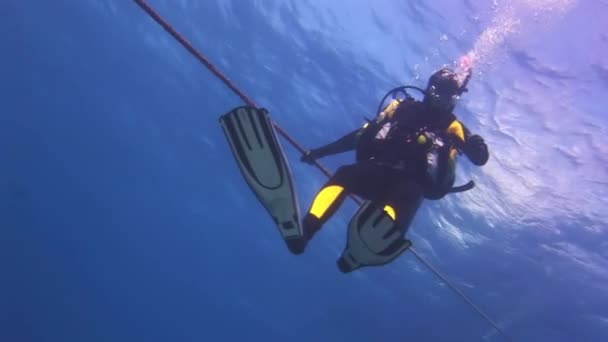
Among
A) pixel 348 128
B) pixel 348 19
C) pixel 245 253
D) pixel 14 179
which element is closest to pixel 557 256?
pixel 348 128

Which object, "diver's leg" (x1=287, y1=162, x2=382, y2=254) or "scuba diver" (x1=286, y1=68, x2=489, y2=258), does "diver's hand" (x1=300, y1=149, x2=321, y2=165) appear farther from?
"diver's leg" (x1=287, y1=162, x2=382, y2=254)

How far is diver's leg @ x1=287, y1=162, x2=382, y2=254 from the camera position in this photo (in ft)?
14.6

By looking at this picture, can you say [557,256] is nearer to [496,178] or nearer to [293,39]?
[496,178]

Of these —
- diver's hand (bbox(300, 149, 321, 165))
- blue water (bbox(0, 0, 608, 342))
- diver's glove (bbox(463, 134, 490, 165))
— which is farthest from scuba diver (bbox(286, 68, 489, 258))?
blue water (bbox(0, 0, 608, 342))

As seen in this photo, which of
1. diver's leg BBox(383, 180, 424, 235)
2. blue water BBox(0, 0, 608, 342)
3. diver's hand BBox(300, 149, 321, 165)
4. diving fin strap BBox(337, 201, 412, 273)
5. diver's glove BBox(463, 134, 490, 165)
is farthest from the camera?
blue water BBox(0, 0, 608, 342)

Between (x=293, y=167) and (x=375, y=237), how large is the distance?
19.1 metres

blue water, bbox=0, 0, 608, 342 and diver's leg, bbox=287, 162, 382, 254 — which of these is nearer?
diver's leg, bbox=287, 162, 382, 254

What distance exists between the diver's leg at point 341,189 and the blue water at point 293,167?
820 cm

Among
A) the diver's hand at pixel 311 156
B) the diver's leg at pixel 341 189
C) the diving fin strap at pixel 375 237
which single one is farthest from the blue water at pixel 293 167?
the diving fin strap at pixel 375 237

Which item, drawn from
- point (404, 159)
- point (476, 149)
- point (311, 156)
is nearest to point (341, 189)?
point (404, 159)

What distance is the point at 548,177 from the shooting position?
48.9 feet

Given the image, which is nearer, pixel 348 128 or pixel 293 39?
pixel 293 39

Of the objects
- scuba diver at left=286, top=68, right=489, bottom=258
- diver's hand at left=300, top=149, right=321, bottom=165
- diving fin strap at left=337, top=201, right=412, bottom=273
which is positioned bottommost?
diving fin strap at left=337, top=201, right=412, bottom=273

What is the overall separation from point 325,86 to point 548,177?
8.01 m
